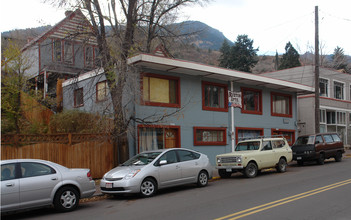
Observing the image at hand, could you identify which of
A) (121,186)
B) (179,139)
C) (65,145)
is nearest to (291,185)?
(121,186)

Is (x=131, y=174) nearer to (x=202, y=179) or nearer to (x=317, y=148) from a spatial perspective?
(x=202, y=179)

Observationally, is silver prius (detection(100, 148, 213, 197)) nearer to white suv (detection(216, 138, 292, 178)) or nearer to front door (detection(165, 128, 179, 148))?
white suv (detection(216, 138, 292, 178))

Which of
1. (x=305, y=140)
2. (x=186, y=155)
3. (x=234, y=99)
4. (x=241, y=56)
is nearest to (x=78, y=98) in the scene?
(x=234, y=99)

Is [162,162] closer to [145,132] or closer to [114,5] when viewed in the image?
[145,132]

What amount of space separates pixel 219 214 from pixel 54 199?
424cm

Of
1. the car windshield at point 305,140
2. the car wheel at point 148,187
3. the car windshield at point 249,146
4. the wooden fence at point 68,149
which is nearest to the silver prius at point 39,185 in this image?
the car wheel at point 148,187

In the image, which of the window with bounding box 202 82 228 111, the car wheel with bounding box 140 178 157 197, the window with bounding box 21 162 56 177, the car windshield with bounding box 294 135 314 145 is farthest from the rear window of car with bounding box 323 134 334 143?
the window with bounding box 21 162 56 177

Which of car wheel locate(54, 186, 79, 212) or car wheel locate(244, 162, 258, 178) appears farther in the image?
car wheel locate(244, 162, 258, 178)

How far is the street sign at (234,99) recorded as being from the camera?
67.1 ft

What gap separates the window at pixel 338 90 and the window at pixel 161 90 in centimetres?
2413

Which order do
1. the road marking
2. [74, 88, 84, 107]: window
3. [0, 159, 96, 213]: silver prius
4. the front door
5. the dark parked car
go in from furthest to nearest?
[74, 88, 84, 107]: window < the dark parked car < the front door < [0, 159, 96, 213]: silver prius < the road marking

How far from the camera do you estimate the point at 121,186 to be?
1027 cm

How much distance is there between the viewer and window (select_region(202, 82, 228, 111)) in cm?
1952

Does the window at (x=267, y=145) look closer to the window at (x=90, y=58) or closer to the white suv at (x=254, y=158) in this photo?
the white suv at (x=254, y=158)
